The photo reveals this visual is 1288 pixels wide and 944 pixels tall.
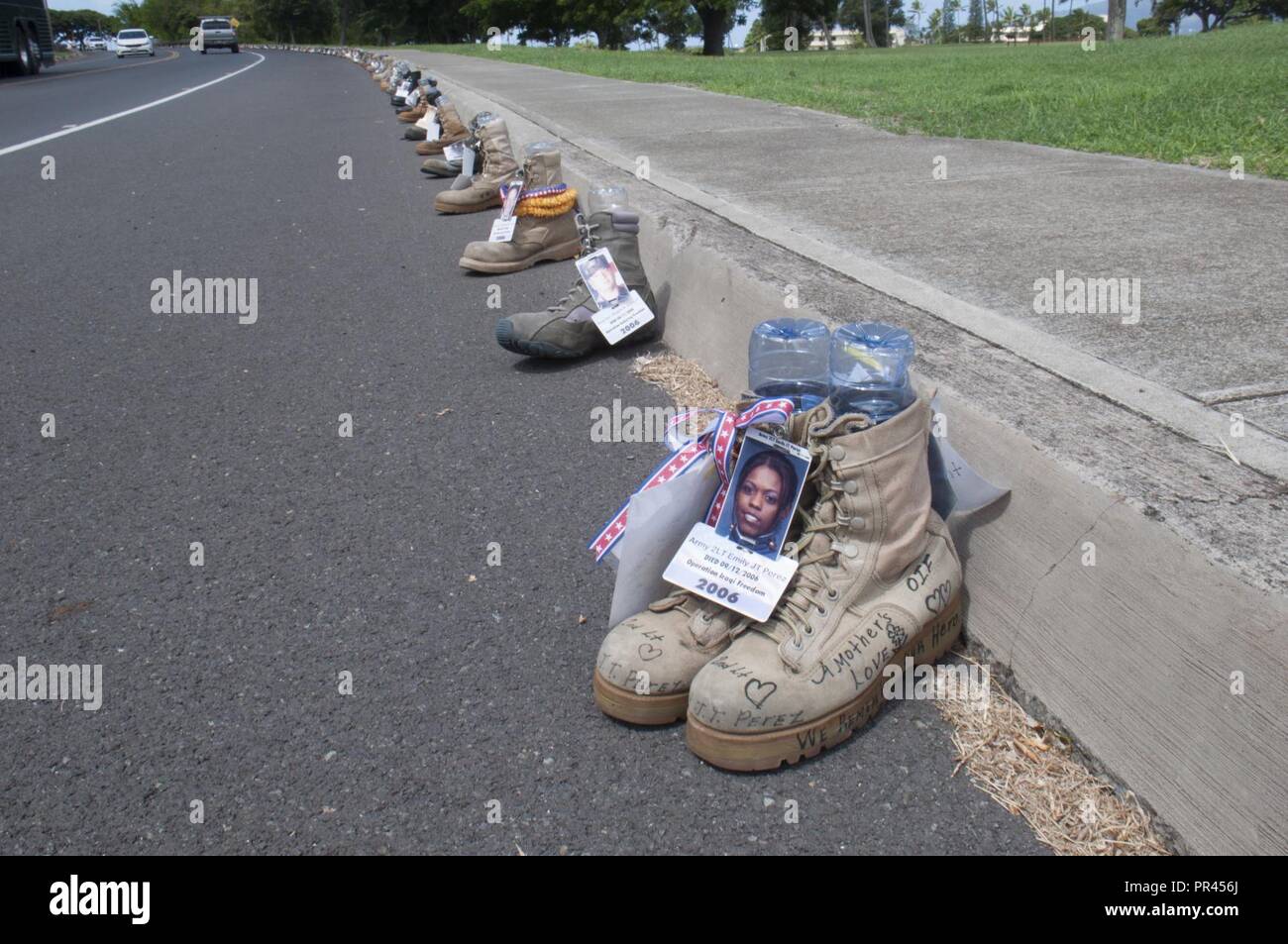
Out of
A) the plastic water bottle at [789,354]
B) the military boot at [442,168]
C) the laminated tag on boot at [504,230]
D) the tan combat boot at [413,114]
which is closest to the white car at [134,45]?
the tan combat boot at [413,114]

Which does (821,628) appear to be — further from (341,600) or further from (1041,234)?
(1041,234)

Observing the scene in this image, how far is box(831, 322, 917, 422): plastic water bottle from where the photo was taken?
2107mm

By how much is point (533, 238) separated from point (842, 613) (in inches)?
145

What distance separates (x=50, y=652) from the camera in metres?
2.20

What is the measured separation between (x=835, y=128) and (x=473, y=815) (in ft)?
22.9

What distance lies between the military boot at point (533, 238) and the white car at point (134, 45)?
2168 inches

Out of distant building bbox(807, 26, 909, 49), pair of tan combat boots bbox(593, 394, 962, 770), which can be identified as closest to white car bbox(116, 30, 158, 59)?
distant building bbox(807, 26, 909, 49)

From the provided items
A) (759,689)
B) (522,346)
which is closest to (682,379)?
(522,346)

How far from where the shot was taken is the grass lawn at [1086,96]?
6.04m

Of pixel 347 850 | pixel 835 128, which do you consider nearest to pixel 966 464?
pixel 347 850

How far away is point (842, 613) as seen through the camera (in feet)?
6.57

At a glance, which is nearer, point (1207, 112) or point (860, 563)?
point (860, 563)
